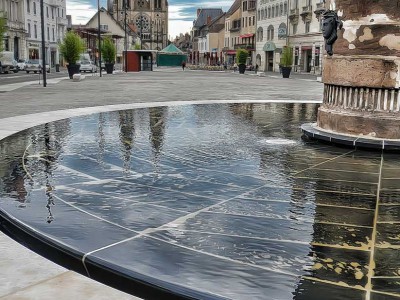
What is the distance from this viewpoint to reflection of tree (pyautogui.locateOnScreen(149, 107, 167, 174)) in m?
7.86

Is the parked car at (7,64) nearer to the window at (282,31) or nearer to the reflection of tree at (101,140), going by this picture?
the window at (282,31)

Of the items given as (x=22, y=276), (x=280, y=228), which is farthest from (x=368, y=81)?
(x=22, y=276)

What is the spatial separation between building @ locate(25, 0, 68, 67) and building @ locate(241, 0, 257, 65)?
31.3 metres

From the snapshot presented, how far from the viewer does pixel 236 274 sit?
3355 mm

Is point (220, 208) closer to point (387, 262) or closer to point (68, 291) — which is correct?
point (387, 262)

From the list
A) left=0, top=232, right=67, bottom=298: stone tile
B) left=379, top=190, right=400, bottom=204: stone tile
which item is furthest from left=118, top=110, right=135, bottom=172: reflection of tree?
left=379, top=190, right=400, bottom=204: stone tile

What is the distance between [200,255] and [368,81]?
5941mm

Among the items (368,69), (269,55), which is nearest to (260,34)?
(269,55)

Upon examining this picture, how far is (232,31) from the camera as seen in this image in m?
97.6

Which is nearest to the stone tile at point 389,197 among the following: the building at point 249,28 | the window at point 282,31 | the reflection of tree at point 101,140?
the reflection of tree at point 101,140

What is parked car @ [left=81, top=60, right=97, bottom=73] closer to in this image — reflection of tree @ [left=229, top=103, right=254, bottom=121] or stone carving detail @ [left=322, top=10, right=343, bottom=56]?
reflection of tree @ [left=229, top=103, right=254, bottom=121]

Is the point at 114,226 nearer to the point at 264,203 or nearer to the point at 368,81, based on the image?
the point at 264,203

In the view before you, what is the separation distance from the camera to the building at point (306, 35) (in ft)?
188

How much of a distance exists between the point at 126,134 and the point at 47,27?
73.5 meters
